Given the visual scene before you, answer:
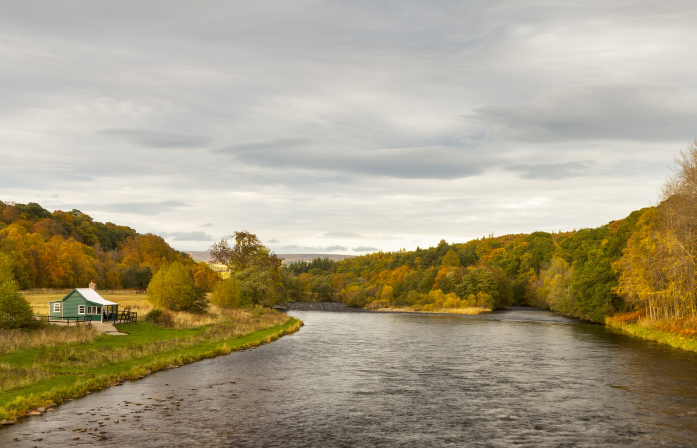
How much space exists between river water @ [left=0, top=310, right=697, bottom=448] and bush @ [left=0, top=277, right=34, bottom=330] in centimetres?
1605

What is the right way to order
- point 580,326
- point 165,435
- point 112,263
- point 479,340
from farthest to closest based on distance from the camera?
point 112,263, point 580,326, point 479,340, point 165,435

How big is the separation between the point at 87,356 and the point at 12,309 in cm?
1083

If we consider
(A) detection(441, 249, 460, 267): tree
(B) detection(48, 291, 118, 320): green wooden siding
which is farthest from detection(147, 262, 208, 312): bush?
(A) detection(441, 249, 460, 267): tree

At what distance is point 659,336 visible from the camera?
60.1 metres

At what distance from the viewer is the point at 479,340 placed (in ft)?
211

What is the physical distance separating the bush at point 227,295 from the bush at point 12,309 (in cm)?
4391

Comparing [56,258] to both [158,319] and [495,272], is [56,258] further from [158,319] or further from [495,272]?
[495,272]

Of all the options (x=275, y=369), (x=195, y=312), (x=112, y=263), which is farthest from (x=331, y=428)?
(x=112, y=263)

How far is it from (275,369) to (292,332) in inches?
1251

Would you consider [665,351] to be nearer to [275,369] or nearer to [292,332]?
[275,369]

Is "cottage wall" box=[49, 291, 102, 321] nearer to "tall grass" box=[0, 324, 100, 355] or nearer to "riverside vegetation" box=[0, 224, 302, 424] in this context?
"riverside vegetation" box=[0, 224, 302, 424]

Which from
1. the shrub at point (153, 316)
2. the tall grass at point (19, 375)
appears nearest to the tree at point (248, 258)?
the shrub at point (153, 316)

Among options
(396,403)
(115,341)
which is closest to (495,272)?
(115,341)

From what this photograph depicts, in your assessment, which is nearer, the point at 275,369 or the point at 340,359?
the point at 275,369
